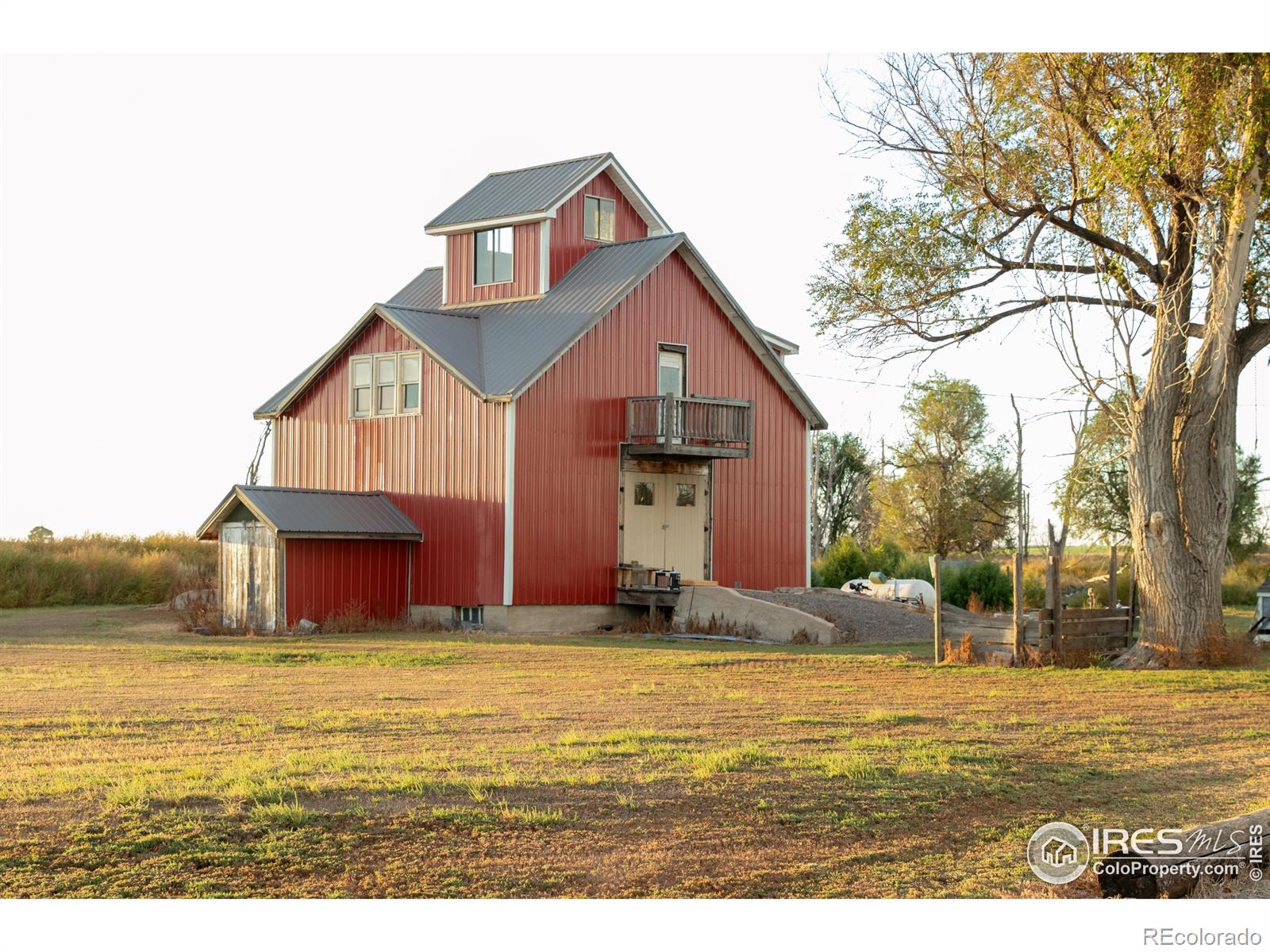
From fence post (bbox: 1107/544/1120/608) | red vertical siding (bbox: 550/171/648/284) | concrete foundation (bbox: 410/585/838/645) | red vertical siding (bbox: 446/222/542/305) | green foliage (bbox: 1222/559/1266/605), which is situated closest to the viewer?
fence post (bbox: 1107/544/1120/608)

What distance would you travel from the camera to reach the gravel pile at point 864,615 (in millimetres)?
30000

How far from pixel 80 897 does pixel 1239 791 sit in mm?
8657

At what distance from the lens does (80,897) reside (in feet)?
28.2

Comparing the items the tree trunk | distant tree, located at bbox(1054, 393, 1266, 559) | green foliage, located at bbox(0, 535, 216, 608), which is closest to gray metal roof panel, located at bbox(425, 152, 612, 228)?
green foliage, located at bbox(0, 535, 216, 608)

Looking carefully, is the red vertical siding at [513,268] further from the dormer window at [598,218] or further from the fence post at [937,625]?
the fence post at [937,625]

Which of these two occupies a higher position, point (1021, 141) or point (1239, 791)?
point (1021, 141)

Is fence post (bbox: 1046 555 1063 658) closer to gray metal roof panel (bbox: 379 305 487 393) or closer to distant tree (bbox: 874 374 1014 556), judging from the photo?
gray metal roof panel (bbox: 379 305 487 393)

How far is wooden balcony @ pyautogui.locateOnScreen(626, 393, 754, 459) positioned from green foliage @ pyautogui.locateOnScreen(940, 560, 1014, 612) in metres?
9.18

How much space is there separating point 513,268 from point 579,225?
6.14ft

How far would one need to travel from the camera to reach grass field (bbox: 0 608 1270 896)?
30.3ft

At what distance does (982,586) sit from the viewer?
4038 centimetres

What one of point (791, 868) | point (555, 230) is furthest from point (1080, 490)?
point (791, 868)

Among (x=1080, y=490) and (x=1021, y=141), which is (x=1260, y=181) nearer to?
(x=1021, y=141)

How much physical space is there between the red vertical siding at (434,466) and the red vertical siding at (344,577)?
458mm
